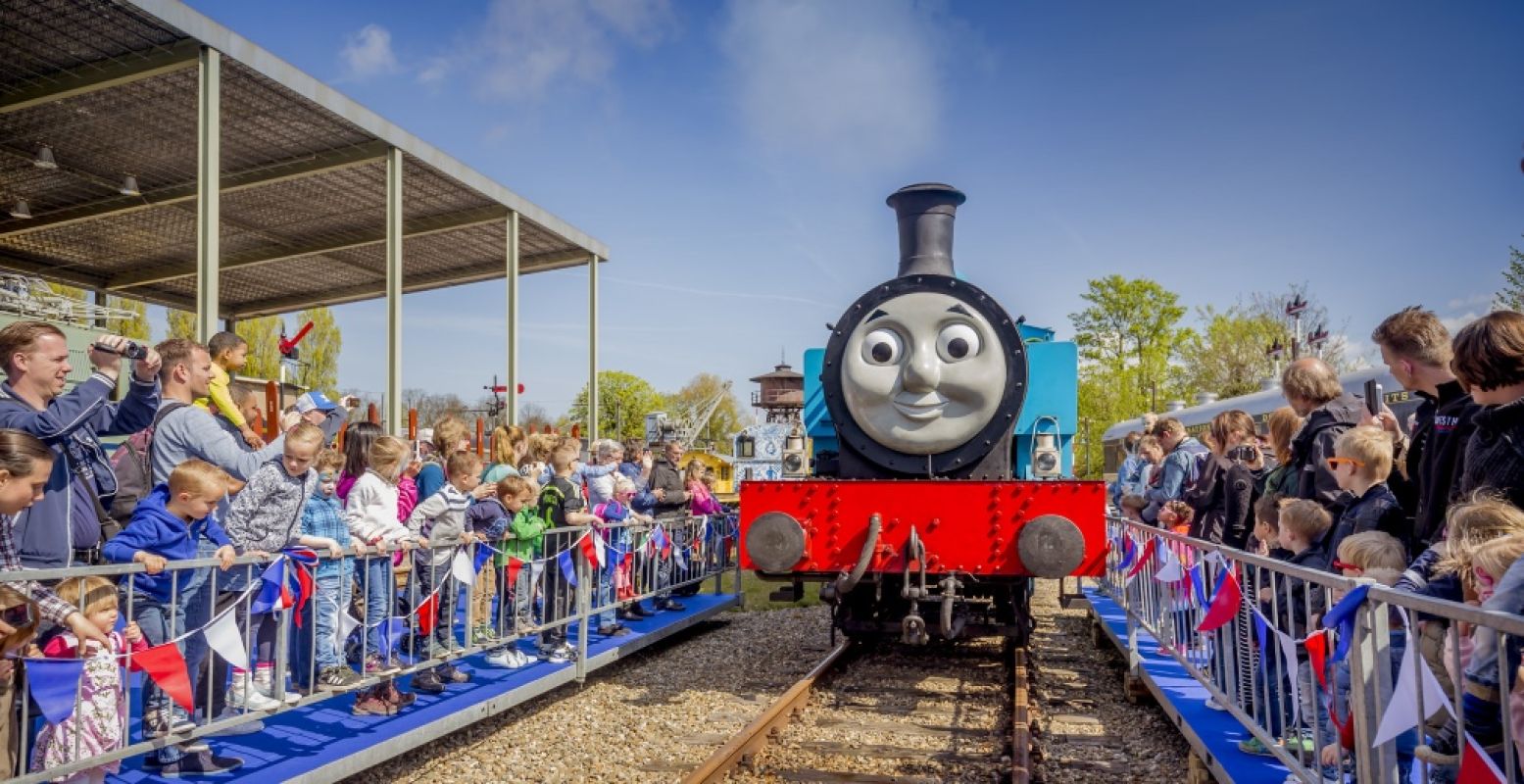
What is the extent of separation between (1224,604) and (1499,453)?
1801 millimetres

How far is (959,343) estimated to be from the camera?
6.16 m

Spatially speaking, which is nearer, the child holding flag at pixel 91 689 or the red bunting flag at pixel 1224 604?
the child holding flag at pixel 91 689

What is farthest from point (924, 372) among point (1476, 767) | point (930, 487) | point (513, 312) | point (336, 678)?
point (513, 312)

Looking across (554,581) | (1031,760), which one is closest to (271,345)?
(554,581)

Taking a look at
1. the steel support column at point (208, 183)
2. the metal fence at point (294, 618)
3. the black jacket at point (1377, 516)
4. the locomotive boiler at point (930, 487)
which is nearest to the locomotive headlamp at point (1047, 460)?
the locomotive boiler at point (930, 487)

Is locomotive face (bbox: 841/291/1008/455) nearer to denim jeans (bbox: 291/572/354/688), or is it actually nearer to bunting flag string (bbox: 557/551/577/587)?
bunting flag string (bbox: 557/551/577/587)

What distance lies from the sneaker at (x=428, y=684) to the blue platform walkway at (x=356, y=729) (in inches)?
2.2

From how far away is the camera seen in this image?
3.76 metres

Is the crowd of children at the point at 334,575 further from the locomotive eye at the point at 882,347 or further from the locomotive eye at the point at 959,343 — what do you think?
the locomotive eye at the point at 959,343

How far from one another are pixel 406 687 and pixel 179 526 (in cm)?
209

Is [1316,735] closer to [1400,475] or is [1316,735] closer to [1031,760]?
[1400,475]

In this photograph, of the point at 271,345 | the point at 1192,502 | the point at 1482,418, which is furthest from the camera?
the point at 271,345

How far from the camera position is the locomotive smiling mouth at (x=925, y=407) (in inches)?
244

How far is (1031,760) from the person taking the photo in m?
4.71
